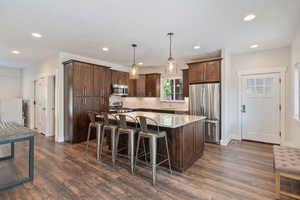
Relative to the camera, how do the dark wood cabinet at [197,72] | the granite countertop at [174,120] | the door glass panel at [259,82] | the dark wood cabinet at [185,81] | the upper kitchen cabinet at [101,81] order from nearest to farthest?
1. the granite countertop at [174,120]
2. the door glass panel at [259,82]
3. the dark wood cabinet at [197,72]
4. the upper kitchen cabinet at [101,81]
5. the dark wood cabinet at [185,81]

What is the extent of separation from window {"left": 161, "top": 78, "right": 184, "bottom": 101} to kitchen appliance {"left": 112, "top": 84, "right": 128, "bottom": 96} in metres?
1.59

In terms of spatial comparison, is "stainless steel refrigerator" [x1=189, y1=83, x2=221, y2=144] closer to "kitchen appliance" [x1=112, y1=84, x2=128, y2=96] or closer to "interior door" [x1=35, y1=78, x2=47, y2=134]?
"kitchen appliance" [x1=112, y1=84, x2=128, y2=96]

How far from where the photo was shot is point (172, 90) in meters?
6.46

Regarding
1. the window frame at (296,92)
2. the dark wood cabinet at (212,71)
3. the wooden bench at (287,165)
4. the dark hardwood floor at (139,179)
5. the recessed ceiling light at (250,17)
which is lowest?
the dark hardwood floor at (139,179)

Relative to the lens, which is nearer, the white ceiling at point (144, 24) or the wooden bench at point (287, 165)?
the wooden bench at point (287, 165)

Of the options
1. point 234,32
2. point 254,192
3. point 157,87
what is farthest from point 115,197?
point 157,87

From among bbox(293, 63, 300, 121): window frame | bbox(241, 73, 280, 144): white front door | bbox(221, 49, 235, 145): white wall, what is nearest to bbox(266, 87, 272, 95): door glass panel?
bbox(241, 73, 280, 144): white front door

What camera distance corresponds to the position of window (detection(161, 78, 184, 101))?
6262 millimetres

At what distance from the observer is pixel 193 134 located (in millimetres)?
3168

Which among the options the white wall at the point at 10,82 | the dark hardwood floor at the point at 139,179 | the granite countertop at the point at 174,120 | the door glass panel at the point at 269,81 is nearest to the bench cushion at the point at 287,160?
the dark hardwood floor at the point at 139,179

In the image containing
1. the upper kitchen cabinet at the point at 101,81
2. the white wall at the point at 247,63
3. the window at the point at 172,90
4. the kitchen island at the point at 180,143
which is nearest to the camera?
the kitchen island at the point at 180,143

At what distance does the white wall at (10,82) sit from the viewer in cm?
668

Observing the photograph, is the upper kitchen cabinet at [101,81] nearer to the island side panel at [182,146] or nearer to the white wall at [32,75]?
the white wall at [32,75]

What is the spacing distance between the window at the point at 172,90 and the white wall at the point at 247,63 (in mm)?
1867
